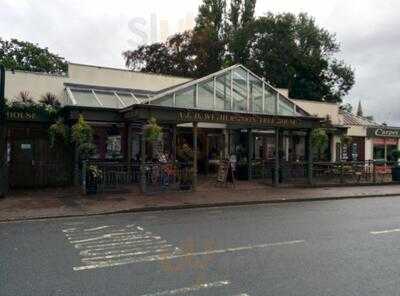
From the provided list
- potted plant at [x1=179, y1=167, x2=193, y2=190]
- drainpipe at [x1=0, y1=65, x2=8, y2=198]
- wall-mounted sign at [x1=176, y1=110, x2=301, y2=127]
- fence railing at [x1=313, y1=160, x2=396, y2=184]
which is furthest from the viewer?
fence railing at [x1=313, y1=160, x2=396, y2=184]

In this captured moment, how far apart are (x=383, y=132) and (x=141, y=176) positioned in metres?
21.1

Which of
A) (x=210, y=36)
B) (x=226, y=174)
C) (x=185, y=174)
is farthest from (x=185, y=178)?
(x=210, y=36)

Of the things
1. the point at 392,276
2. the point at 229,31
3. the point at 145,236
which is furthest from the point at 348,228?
the point at 229,31

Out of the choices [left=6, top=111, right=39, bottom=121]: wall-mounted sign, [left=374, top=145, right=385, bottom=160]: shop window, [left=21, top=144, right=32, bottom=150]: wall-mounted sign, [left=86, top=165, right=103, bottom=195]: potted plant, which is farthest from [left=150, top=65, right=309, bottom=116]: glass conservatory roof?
[left=374, top=145, right=385, bottom=160]: shop window

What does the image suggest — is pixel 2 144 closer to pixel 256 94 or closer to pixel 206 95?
pixel 206 95

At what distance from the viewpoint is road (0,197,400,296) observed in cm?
564

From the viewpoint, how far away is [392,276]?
6137mm

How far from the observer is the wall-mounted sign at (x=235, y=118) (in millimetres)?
16875

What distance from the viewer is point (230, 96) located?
1850cm

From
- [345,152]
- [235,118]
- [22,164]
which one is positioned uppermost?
[235,118]

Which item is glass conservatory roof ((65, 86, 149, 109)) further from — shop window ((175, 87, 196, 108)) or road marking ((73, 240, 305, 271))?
road marking ((73, 240, 305, 271))

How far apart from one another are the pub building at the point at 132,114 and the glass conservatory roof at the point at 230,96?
4 cm

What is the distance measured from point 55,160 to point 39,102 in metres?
2.68

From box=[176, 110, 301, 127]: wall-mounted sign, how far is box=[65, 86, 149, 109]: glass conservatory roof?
204 cm
